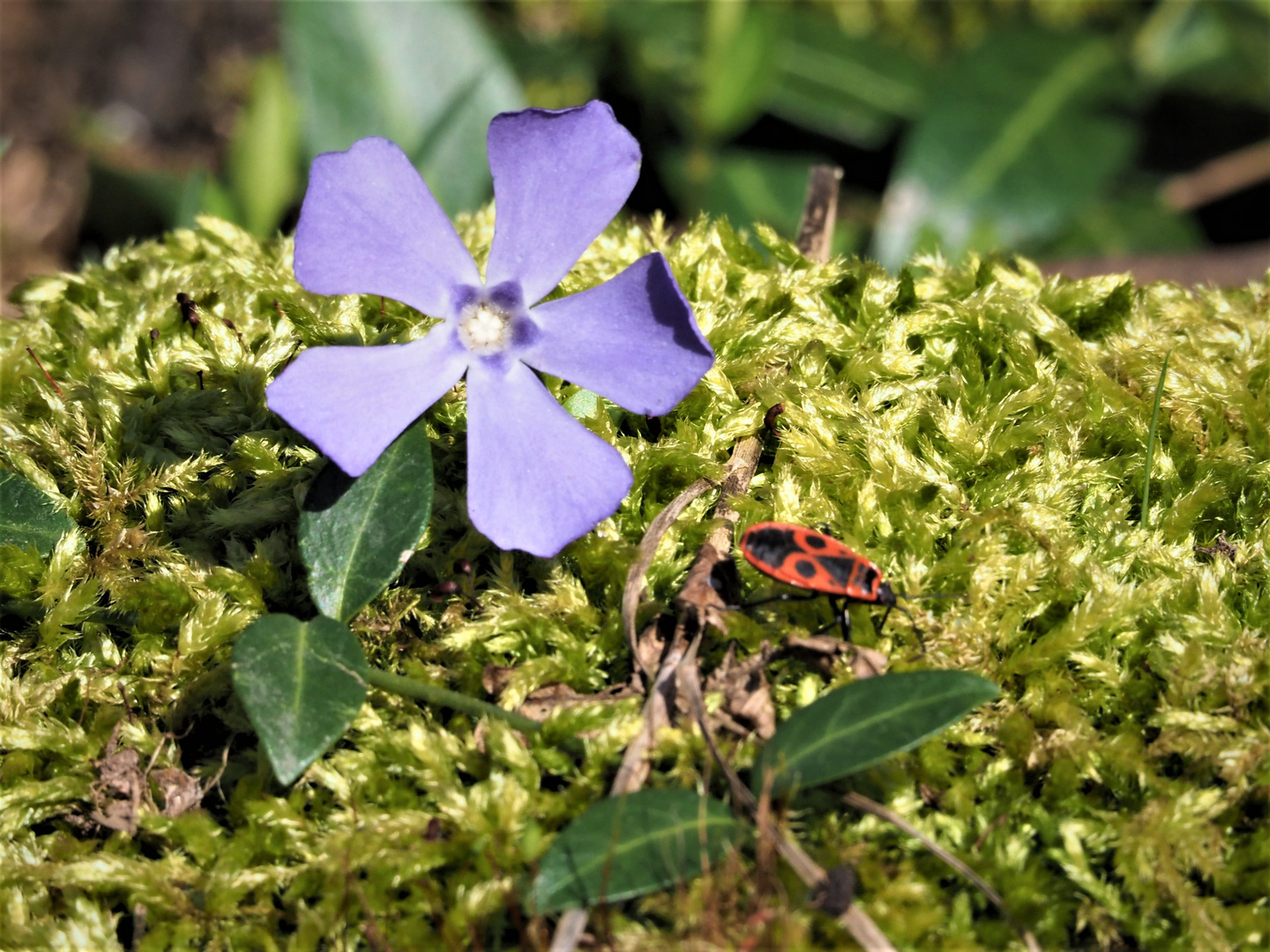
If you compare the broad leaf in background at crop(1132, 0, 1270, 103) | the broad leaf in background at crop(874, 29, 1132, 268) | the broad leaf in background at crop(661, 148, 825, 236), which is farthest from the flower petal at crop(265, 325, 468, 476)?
the broad leaf in background at crop(1132, 0, 1270, 103)

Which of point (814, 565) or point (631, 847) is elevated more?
point (814, 565)

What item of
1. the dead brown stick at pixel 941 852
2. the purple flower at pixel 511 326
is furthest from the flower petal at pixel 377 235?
the dead brown stick at pixel 941 852

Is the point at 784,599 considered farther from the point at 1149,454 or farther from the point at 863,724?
the point at 1149,454

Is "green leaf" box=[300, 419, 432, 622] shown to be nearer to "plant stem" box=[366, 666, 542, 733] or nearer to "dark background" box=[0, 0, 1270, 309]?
"plant stem" box=[366, 666, 542, 733]

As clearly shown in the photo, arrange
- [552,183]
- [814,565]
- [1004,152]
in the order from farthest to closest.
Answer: [1004,152]
[552,183]
[814,565]

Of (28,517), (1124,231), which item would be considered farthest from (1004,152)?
(28,517)

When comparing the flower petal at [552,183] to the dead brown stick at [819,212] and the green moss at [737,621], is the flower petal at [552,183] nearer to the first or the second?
the green moss at [737,621]
